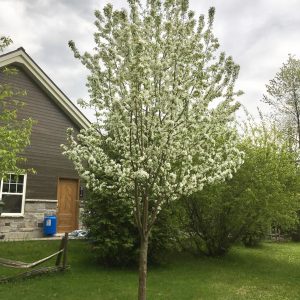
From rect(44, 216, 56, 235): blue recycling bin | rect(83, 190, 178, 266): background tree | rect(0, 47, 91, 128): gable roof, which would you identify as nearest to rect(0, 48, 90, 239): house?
rect(0, 47, 91, 128): gable roof

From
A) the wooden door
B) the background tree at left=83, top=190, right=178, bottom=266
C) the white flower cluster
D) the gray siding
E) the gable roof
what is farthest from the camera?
the wooden door

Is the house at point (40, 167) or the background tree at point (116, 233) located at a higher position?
the house at point (40, 167)

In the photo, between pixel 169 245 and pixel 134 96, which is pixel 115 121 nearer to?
pixel 134 96

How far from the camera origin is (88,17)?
6465 mm

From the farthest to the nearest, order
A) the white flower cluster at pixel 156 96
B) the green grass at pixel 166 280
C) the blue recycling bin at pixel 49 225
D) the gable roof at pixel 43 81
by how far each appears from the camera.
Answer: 1. the blue recycling bin at pixel 49 225
2. the gable roof at pixel 43 81
3. the green grass at pixel 166 280
4. the white flower cluster at pixel 156 96

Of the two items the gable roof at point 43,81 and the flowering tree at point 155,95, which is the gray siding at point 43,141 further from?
the flowering tree at point 155,95

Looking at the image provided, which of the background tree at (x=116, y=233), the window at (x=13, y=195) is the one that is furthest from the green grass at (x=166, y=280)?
the window at (x=13, y=195)

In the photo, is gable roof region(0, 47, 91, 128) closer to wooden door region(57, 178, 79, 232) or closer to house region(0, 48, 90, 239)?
house region(0, 48, 90, 239)

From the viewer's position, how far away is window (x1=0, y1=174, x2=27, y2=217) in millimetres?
16000

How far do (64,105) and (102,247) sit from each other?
353 inches

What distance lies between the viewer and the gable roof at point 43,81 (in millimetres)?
16594

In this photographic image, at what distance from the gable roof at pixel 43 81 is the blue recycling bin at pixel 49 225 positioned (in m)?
4.94

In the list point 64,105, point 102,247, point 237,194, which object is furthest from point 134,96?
point 64,105

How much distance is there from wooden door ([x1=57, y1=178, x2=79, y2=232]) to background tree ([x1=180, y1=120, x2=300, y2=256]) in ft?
20.5
